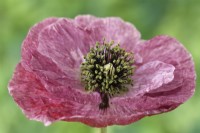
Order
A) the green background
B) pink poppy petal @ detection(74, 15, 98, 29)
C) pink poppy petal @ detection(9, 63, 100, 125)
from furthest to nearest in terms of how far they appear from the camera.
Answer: the green background < pink poppy petal @ detection(74, 15, 98, 29) < pink poppy petal @ detection(9, 63, 100, 125)

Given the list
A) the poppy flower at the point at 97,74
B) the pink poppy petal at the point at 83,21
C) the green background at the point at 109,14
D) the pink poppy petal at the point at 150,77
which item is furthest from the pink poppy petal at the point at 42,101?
the green background at the point at 109,14

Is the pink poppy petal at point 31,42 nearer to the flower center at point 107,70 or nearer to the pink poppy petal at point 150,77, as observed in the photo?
the flower center at point 107,70

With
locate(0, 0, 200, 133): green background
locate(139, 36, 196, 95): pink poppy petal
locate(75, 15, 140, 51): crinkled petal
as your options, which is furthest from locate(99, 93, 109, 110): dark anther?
locate(0, 0, 200, 133): green background

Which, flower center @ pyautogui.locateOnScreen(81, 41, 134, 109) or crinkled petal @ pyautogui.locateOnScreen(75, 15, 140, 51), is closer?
flower center @ pyautogui.locateOnScreen(81, 41, 134, 109)

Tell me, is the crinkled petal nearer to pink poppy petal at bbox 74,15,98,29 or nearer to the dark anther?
pink poppy petal at bbox 74,15,98,29

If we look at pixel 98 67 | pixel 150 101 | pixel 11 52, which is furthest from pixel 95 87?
pixel 11 52

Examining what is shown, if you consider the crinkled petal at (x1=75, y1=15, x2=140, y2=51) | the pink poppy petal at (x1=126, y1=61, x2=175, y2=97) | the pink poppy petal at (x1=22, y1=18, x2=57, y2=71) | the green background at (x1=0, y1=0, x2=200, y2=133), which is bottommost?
the pink poppy petal at (x1=126, y1=61, x2=175, y2=97)

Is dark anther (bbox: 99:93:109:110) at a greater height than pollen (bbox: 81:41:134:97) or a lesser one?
lesser

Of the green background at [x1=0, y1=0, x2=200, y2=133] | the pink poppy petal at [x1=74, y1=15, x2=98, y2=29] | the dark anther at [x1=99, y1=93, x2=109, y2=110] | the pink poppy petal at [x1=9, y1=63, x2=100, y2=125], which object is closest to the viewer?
the pink poppy petal at [x1=9, y1=63, x2=100, y2=125]
